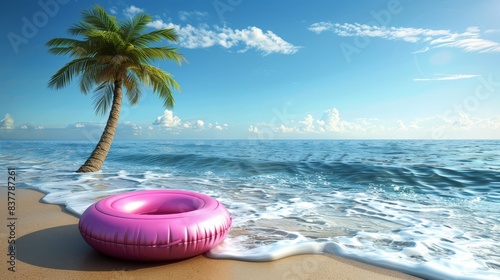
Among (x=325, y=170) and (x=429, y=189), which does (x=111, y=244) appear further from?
(x=325, y=170)

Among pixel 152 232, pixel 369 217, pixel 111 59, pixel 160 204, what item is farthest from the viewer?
pixel 111 59

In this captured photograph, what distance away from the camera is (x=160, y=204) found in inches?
169

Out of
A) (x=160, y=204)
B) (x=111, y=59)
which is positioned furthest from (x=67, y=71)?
(x=160, y=204)

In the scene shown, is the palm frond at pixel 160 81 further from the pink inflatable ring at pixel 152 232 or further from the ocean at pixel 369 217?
the pink inflatable ring at pixel 152 232

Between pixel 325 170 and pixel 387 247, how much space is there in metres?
9.93

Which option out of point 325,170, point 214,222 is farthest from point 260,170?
point 214,222

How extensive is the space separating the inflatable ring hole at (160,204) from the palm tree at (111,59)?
896cm

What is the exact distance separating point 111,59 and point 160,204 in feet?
32.3

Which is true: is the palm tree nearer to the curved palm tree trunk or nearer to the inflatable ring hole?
the curved palm tree trunk

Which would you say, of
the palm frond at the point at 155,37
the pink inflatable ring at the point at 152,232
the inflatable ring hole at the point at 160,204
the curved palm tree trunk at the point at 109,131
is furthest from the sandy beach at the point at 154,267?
the palm frond at the point at 155,37

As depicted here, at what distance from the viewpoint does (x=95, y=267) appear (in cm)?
308

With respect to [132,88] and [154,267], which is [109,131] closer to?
[132,88]

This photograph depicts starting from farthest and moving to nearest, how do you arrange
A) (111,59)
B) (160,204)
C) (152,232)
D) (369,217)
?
(111,59) → (369,217) → (160,204) → (152,232)

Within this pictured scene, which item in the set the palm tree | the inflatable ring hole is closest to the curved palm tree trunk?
the palm tree
